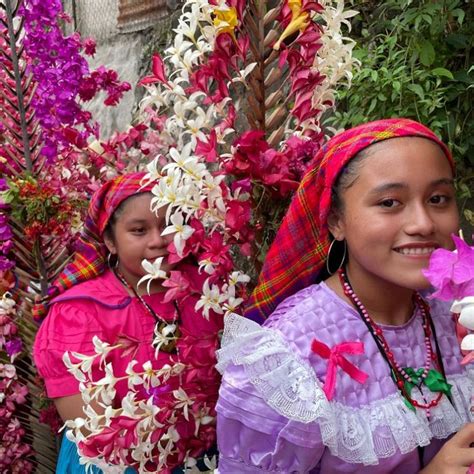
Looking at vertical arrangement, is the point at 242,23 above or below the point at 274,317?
above

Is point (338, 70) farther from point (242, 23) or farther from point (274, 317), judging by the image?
point (274, 317)

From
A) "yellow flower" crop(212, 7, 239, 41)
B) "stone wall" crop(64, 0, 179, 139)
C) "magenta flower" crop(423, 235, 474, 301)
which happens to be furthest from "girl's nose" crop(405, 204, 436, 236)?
"stone wall" crop(64, 0, 179, 139)

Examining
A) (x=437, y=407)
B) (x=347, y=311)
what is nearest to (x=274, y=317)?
(x=347, y=311)

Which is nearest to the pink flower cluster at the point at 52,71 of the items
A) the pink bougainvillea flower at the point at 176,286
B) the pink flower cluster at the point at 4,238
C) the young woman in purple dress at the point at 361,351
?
the pink flower cluster at the point at 4,238

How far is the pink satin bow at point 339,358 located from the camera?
1.51m

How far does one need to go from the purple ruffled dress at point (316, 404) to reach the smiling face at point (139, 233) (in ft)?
2.58

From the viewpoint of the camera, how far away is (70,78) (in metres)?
2.94

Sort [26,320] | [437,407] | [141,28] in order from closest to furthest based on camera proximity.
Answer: [437,407] < [26,320] < [141,28]

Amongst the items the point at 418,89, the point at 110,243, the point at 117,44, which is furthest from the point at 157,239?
the point at 117,44

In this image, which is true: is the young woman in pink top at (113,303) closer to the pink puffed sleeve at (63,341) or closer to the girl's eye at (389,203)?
the pink puffed sleeve at (63,341)

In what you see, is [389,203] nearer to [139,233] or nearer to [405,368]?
[405,368]

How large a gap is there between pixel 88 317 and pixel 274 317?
3.08ft

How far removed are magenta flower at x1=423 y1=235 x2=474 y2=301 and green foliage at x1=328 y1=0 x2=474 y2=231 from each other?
5.08 feet

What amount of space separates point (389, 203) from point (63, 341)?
1.30m
